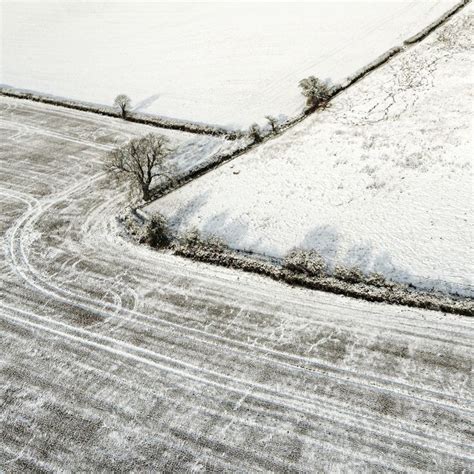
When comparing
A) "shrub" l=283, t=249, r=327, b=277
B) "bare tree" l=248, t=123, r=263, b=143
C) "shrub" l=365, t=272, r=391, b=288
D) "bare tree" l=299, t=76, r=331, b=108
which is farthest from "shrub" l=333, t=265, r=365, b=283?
"bare tree" l=299, t=76, r=331, b=108

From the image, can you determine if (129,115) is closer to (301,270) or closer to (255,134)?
(255,134)

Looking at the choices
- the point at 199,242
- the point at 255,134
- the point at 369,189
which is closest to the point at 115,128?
the point at 255,134

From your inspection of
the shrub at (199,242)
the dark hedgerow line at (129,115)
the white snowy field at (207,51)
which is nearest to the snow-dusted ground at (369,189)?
the shrub at (199,242)

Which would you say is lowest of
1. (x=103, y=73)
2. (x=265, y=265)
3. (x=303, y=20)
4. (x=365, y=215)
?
(x=265, y=265)

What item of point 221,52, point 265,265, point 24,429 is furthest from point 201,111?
point 24,429

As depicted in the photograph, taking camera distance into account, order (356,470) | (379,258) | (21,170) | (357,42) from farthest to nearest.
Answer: (357,42) < (21,170) < (379,258) < (356,470)

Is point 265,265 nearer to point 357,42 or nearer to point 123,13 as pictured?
point 357,42

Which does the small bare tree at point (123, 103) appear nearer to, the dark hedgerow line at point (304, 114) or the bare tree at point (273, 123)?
the dark hedgerow line at point (304, 114)
